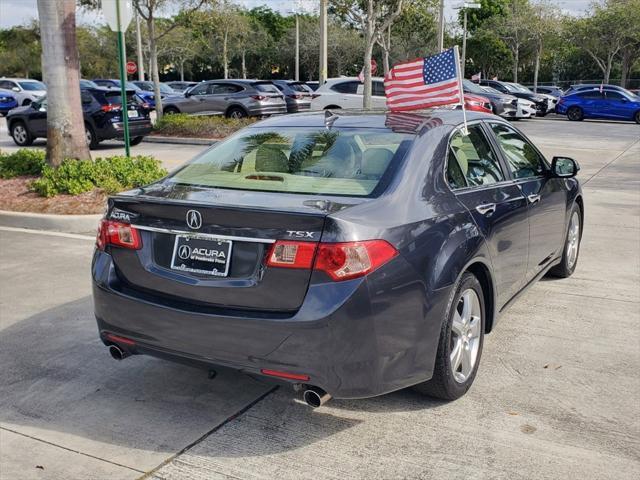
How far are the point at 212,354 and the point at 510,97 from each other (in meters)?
26.1

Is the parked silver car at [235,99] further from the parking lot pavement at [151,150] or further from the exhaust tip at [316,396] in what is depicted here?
the exhaust tip at [316,396]

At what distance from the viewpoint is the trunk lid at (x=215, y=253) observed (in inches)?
124

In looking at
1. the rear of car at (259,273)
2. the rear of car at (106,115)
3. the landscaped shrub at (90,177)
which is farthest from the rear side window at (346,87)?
the rear of car at (259,273)

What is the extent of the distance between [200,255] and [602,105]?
2989cm

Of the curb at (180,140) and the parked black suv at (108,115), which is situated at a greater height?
the parked black suv at (108,115)

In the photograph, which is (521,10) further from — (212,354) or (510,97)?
(212,354)

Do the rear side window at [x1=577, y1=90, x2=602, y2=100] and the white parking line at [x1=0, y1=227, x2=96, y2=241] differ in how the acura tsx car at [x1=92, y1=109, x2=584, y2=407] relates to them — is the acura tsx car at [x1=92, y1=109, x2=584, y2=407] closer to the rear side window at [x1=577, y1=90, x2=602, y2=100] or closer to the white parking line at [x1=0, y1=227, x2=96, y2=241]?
the white parking line at [x1=0, y1=227, x2=96, y2=241]

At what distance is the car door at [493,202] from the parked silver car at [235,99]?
58.3 ft

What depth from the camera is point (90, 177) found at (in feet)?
30.8

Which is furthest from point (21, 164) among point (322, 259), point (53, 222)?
point (322, 259)

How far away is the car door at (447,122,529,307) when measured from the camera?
160 inches

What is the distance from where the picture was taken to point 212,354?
3.32m

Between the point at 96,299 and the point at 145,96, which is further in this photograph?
the point at 145,96

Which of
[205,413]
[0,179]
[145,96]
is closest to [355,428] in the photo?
[205,413]
